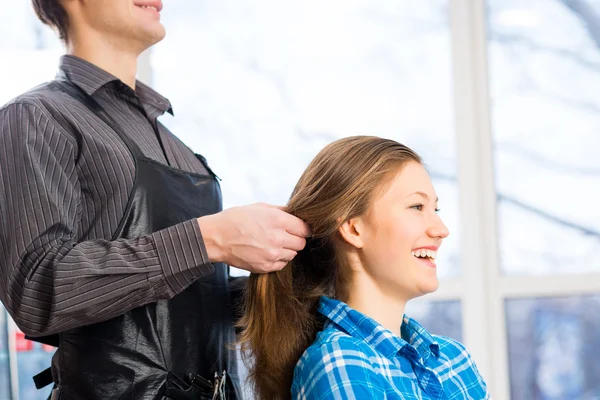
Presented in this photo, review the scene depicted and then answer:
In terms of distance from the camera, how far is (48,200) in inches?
54.2

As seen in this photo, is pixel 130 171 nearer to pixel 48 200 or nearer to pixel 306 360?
pixel 48 200

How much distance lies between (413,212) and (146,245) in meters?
0.54

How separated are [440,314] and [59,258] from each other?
2.28 m

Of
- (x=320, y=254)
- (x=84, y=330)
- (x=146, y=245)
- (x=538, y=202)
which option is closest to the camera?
(x=146, y=245)

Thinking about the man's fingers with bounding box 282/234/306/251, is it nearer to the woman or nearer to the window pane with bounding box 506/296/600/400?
the woman

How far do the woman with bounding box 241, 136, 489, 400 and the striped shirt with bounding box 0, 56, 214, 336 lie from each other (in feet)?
0.90

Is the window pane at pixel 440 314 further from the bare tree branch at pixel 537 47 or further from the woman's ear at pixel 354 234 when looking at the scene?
the woman's ear at pixel 354 234

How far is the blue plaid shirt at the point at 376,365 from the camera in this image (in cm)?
141

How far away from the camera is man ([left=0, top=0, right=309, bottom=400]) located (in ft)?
4.45

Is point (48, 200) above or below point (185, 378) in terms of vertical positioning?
above

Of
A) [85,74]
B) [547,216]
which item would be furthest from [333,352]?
[547,216]

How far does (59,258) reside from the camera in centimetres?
134

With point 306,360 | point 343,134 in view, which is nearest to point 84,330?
point 306,360

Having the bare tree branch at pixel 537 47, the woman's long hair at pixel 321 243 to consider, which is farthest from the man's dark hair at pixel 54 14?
the bare tree branch at pixel 537 47
